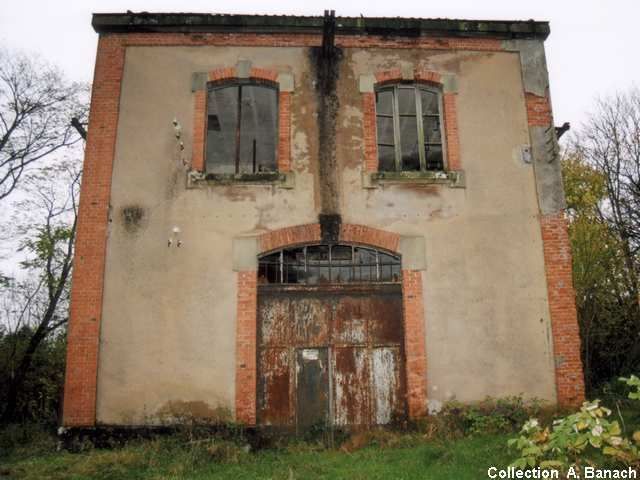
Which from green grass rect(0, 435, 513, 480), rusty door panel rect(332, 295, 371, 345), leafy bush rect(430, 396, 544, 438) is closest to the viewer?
green grass rect(0, 435, 513, 480)

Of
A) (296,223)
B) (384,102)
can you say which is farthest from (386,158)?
(296,223)

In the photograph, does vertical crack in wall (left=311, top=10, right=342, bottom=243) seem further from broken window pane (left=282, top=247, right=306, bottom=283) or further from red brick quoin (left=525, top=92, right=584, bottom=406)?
red brick quoin (left=525, top=92, right=584, bottom=406)

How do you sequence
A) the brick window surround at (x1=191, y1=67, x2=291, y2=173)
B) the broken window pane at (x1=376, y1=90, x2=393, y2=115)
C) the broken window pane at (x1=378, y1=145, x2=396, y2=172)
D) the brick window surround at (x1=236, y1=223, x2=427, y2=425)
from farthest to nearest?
the broken window pane at (x1=376, y1=90, x2=393, y2=115), the broken window pane at (x1=378, y1=145, x2=396, y2=172), the brick window surround at (x1=191, y1=67, x2=291, y2=173), the brick window surround at (x1=236, y1=223, x2=427, y2=425)

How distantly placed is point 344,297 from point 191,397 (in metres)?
2.97

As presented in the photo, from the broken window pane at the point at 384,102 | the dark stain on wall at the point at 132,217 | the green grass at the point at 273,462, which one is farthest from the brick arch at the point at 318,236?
the green grass at the point at 273,462

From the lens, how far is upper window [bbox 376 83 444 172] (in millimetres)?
10008

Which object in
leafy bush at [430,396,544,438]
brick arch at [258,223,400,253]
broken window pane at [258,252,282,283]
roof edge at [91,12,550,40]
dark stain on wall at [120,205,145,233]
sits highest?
roof edge at [91,12,550,40]

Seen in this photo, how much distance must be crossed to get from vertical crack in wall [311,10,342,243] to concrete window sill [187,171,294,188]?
0.66 m

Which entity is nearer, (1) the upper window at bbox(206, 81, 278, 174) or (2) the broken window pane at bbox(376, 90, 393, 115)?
(1) the upper window at bbox(206, 81, 278, 174)

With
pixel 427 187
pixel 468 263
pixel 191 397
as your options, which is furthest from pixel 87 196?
pixel 468 263

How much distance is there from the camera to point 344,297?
934 cm

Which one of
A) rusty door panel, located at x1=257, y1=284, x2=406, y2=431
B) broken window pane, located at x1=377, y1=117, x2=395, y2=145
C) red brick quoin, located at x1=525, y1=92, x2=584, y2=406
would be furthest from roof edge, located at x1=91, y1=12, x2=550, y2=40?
rusty door panel, located at x1=257, y1=284, x2=406, y2=431

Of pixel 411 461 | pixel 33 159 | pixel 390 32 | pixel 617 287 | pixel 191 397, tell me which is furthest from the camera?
pixel 33 159

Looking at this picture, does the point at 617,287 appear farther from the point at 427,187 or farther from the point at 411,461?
the point at 411,461
